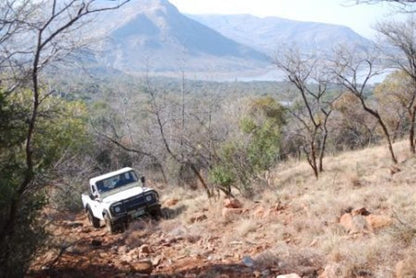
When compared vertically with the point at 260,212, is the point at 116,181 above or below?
above

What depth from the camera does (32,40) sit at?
281 inches

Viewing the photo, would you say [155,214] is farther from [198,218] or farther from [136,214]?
[198,218]

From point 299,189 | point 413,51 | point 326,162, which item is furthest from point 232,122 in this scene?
point 299,189

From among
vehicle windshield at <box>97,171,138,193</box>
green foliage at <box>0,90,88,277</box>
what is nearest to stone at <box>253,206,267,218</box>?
green foliage at <box>0,90,88,277</box>

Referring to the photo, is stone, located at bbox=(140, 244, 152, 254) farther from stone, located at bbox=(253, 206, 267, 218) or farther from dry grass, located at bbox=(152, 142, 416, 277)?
stone, located at bbox=(253, 206, 267, 218)

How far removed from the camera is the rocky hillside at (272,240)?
6.88 m

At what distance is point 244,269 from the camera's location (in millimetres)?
7617

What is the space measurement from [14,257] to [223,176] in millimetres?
8073

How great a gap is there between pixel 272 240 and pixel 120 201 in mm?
5367

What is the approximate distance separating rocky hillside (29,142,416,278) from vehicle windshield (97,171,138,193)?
1341 mm

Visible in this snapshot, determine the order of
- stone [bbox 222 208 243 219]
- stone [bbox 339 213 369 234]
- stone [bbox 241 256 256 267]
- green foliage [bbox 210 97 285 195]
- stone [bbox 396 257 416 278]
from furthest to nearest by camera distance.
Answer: green foliage [bbox 210 97 285 195]
stone [bbox 222 208 243 219]
stone [bbox 339 213 369 234]
stone [bbox 241 256 256 267]
stone [bbox 396 257 416 278]

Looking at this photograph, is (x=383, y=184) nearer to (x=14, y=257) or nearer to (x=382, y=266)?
(x=382, y=266)

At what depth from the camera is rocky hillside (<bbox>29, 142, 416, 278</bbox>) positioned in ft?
22.6

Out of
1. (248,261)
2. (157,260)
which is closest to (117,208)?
(157,260)
